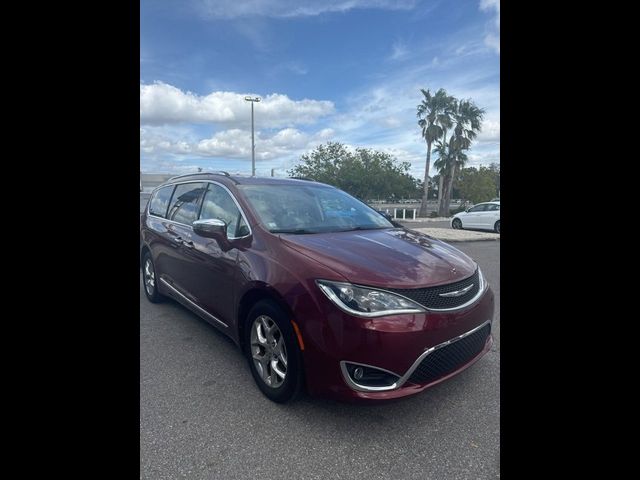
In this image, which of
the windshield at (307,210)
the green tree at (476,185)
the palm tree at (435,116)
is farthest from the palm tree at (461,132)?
the windshield at (307,210)

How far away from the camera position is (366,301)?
76.7 inches

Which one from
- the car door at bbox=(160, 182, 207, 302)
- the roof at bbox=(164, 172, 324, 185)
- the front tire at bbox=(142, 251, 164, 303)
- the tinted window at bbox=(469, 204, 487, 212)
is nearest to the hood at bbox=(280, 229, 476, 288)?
the roof at bbox=(164, 172, 324, 185)

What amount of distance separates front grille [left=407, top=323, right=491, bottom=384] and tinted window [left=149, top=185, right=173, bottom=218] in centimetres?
363

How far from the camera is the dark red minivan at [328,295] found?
195 cm

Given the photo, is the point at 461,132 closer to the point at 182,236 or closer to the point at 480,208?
the point at 480,208

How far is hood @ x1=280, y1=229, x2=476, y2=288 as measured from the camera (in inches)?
81.4

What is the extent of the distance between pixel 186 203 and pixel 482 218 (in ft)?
51.3

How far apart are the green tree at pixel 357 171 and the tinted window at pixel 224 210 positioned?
30934 mm

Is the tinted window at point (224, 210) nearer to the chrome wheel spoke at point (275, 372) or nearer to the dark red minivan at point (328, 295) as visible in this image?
the dark red minivan at point (328, 295)

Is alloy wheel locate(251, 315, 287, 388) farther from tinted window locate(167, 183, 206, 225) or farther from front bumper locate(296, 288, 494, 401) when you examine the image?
tinted window locate(167, 183, 206, 225)
